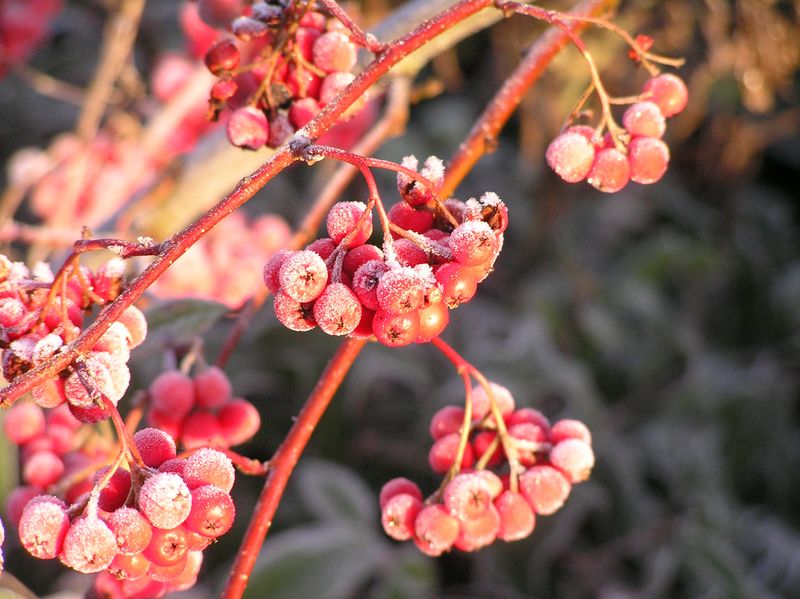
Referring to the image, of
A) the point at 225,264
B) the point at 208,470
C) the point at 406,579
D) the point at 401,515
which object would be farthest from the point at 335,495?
the point at 208,470

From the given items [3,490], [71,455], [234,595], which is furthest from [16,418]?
[3,490]

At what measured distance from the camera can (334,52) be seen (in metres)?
0.44

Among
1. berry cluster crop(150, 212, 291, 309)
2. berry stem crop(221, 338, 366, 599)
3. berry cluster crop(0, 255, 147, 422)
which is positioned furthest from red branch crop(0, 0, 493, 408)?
berry cluster crop(150, 212, 291, 309)

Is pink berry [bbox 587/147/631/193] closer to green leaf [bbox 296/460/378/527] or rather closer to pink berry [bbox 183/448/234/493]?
pink berry [bbox 183/448/234/493]

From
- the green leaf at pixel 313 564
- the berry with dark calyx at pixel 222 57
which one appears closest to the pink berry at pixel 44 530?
the berry with dark calyx at pixel 222 57

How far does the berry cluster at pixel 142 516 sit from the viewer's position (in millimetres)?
323

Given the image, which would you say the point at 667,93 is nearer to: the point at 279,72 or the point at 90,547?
the point at 279,72

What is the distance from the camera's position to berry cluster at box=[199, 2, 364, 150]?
16.9 inches

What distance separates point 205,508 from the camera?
0.33 metres

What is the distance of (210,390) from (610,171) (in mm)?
253

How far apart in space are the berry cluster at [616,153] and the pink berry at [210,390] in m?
0.23

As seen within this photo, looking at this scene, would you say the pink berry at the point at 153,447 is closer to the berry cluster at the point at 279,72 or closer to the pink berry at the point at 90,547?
the pink berry at the point at 90,547

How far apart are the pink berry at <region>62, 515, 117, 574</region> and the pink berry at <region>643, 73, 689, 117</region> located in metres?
0.33

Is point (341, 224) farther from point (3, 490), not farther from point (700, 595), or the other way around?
point (700, 595)
